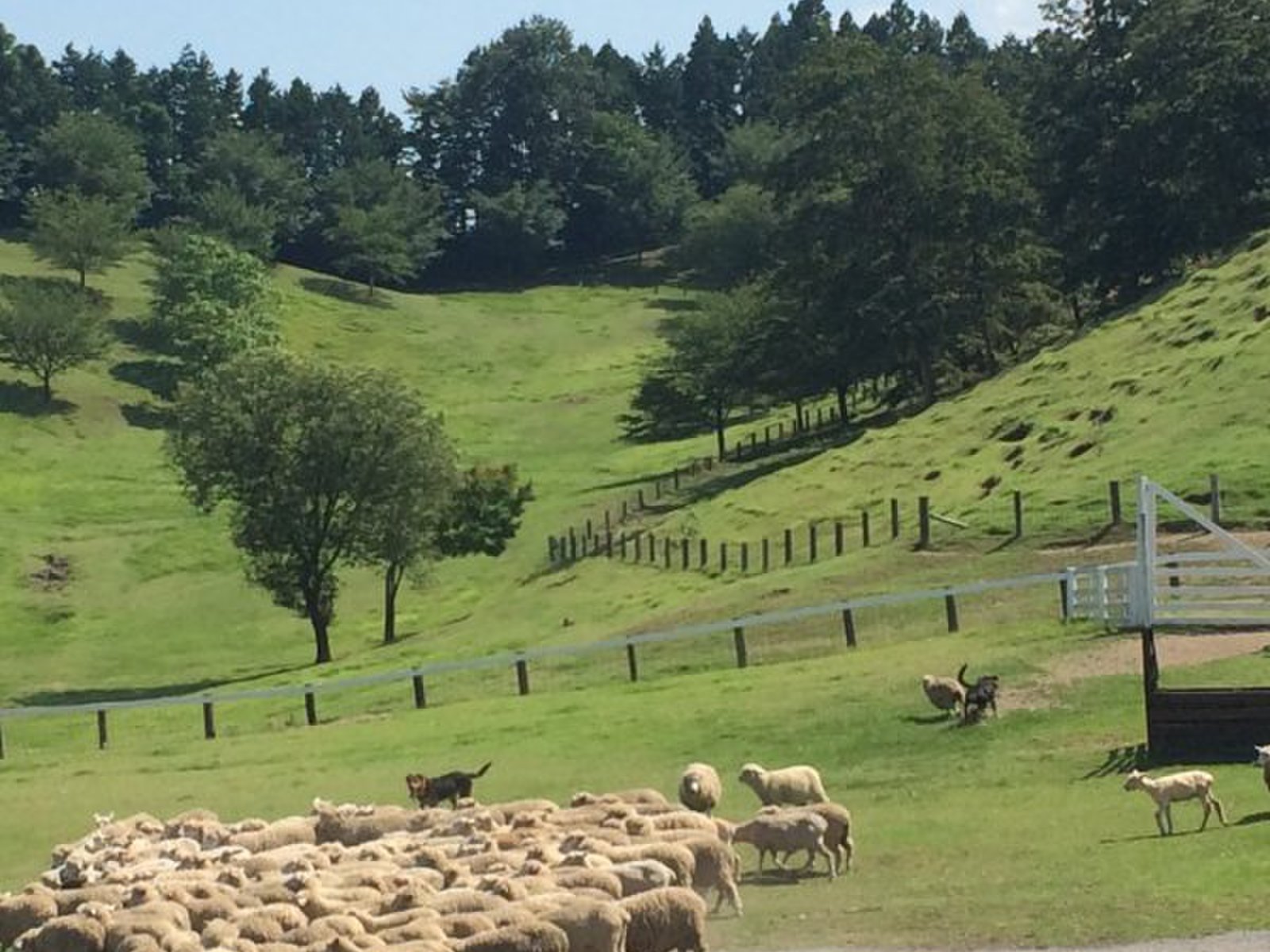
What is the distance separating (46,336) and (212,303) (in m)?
11.6

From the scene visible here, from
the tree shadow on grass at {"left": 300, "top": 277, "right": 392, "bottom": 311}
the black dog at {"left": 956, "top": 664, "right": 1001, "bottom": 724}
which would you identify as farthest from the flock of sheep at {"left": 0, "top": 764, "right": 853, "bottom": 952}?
the tree shadow on grass at {"left": 300, "top": 277, "right": 392, "bottom": 311}

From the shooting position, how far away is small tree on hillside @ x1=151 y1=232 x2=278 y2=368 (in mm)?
117500

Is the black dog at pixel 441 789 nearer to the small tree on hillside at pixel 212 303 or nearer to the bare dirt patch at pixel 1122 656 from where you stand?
the bare dirt patch at pixel 1122 656

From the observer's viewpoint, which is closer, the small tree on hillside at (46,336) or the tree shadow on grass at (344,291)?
the small tree on hillside at (46,336)

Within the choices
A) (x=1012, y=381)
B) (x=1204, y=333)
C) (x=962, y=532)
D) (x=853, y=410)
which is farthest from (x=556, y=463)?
(x=962, y=532)

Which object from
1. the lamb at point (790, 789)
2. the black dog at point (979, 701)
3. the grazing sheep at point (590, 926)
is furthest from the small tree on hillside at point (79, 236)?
the grazing sheep at point (590, 926)

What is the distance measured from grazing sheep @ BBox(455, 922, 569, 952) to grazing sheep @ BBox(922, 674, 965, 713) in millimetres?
14084

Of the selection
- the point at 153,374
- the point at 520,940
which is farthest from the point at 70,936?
the point at 153,374

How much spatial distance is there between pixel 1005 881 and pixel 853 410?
74267mm

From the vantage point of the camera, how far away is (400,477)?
204ft

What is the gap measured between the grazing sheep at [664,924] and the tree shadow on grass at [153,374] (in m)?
103

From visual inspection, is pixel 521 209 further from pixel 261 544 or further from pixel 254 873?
pixel 254 873

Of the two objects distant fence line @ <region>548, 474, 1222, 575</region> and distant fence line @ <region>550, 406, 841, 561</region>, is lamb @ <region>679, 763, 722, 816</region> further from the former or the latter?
distant fence line @ <region>550, 406, 841, 561</region>

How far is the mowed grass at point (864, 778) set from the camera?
18141 millimetres
